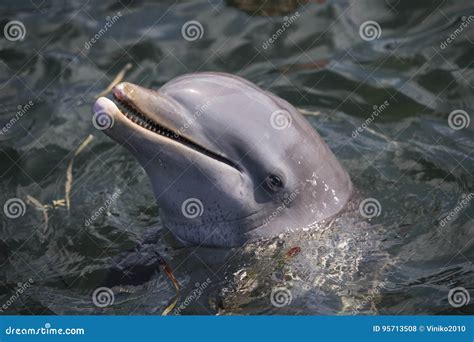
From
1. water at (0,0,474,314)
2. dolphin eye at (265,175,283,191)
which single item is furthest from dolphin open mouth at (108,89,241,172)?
water at (0,0,474,314)

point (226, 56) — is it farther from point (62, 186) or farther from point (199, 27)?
point (62, 186)

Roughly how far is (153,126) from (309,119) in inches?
141

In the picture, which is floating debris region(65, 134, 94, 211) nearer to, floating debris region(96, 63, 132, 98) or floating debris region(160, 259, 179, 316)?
floating debris region(96, 63, 132, 98)

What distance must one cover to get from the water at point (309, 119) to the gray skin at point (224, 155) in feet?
0.89

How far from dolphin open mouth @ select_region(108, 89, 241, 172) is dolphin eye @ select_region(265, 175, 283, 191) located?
258mm

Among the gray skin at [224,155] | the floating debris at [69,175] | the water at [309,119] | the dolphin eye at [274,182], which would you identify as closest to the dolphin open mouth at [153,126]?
the gray skin at [224,155]

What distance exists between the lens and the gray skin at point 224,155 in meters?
6.76

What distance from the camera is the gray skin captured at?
6762 mm

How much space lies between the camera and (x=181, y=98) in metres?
6.84

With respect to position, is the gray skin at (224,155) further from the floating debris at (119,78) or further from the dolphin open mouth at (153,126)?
the floating debris at (119,78)

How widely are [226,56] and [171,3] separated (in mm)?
1385

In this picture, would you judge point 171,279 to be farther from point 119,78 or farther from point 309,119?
point 119,78

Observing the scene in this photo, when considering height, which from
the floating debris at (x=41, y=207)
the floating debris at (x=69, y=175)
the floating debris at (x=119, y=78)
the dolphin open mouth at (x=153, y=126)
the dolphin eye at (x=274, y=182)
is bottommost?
the floating debris at (x=41, y=207)

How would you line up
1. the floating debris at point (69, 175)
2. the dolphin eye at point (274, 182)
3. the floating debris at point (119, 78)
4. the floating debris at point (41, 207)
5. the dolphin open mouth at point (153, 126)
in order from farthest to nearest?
1. the floating debris at point (119, 78)
2. the floating debris at point (69, 175)
3. the floating debris at point (41, 207)
4. the dolphin eye at point (274, 182)
5. the dolphin open mouth at point (153, 126)
